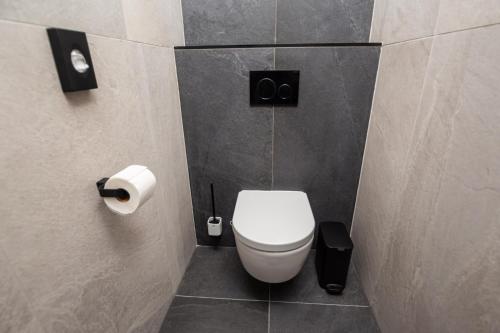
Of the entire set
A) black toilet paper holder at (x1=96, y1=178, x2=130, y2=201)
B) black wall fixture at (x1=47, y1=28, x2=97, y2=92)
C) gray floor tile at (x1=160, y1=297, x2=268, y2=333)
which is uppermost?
black wall fixture at (x1=47, y1=28, x2=97, y2=92)

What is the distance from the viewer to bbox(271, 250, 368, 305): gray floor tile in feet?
4.23

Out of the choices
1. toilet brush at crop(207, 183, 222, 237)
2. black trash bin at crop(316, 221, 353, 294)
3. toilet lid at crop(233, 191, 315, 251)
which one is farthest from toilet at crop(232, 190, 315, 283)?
toilet brush at crop(207, 183, 222, 237)

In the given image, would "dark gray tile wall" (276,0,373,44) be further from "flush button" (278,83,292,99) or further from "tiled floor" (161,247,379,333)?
"tiled floor" (161,247,379,333)

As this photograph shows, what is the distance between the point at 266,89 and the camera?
1.25 m

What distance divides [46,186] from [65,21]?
376 millimetres

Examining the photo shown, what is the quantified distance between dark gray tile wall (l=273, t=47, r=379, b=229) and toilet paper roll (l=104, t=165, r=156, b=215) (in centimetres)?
78

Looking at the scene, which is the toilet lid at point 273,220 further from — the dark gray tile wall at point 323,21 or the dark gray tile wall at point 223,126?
the dark gray tile wall at point 323,21

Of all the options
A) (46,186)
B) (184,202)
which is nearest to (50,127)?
(46,186)

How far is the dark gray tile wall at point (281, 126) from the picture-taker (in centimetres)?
121

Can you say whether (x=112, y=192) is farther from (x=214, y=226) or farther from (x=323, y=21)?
(x=323, y=21)

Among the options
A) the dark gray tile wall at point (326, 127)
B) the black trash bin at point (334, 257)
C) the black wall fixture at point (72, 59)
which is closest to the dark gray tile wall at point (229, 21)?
the dark gray tile wall at point (326, 127)

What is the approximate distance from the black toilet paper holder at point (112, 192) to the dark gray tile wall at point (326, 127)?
2.71 ft

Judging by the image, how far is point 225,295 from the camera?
1.32 meters

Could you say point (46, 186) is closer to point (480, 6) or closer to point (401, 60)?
point (480, 6)
